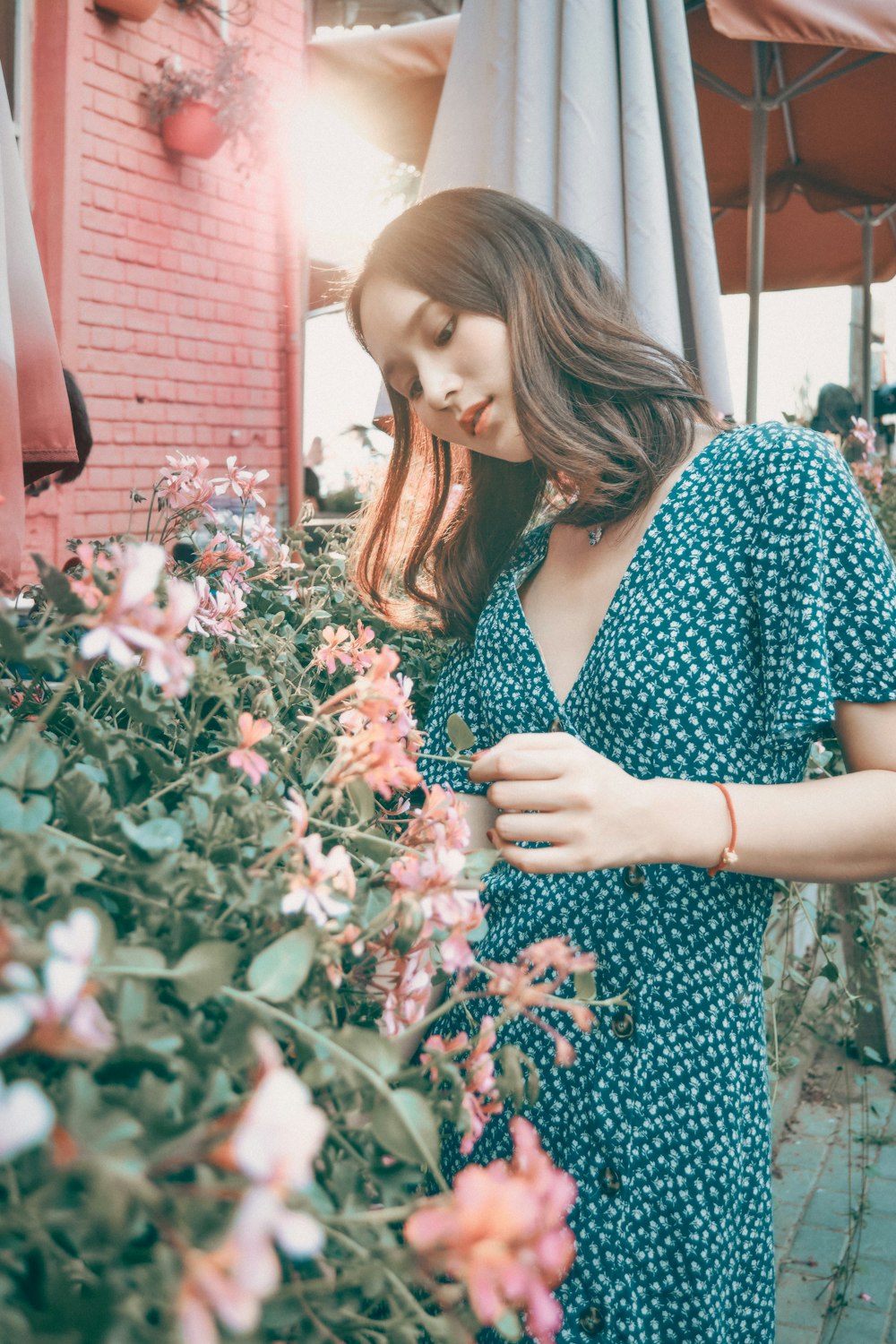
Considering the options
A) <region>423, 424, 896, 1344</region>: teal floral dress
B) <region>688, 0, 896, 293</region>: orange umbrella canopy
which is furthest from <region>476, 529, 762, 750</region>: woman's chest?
<region>688, 0, 896, 293</region>: orange umbrella canopy

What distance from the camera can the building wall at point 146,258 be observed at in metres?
3.95

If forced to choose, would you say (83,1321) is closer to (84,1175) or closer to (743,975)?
(84,1175)

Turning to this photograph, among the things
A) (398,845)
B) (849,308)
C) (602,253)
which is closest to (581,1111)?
(398,845)

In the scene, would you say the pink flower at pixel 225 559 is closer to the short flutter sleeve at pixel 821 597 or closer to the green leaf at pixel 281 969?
the short flutter sleeve at pixel 821 597

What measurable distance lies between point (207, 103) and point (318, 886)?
4503mm

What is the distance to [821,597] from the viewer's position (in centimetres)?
121

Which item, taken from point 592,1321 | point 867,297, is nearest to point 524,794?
point 592,1321

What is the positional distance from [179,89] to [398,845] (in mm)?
4327

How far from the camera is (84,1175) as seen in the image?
42 centimetres

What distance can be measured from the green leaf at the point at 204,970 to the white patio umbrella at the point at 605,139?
7.16ft

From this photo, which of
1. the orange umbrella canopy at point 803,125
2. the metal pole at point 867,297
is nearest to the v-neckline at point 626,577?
the orange umbrella canopy at point 803,125

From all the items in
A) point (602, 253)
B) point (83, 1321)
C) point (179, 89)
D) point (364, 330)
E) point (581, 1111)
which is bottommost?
point (581, 1111)

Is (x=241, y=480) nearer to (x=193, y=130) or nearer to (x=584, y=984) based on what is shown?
(x=584, y=984)

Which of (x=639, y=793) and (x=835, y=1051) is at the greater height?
(x=639, y=793)
